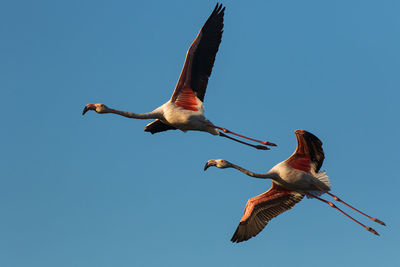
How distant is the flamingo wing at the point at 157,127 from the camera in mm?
24656

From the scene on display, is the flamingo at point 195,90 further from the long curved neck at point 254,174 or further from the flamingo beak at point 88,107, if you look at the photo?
the long curved neck at point 254,174

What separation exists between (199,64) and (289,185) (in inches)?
179

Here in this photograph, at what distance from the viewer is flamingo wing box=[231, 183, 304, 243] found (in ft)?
72.6

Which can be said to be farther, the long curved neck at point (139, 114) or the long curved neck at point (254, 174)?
the long curved neck at point (139, 114)

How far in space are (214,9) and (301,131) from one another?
16.1 ft

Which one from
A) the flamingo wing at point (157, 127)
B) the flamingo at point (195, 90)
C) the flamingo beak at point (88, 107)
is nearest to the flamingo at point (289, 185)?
the flamingo at point (195, 90)

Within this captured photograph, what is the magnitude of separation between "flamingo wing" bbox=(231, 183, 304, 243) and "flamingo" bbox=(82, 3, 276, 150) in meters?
1.49

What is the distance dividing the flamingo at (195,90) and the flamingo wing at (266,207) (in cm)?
149

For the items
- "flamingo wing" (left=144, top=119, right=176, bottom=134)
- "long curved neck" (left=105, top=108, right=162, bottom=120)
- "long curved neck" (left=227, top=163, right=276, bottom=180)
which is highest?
"flamingo wing" (left=144, top=119, right=176, bottom=134)

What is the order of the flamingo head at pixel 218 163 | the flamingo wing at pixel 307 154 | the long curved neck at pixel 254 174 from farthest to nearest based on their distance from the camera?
1. the flamingo head at pixel 218 163
2. the long curved neck at pixel 254 174
3. the flamingo wing at pixel 307 154

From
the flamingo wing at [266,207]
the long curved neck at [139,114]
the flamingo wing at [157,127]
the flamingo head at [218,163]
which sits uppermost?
the flamingo wing at [157,127]

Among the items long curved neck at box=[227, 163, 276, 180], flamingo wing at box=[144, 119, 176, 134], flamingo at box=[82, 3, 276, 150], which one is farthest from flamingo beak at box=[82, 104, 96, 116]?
long curved neck at box=[227, 163, 276, 180]

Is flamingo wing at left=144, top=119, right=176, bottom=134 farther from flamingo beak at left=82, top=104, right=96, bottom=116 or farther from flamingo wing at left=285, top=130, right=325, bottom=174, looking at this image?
flamingo wing at left=285, top=130, right=325, bottom=174

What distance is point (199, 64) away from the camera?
21781mm
